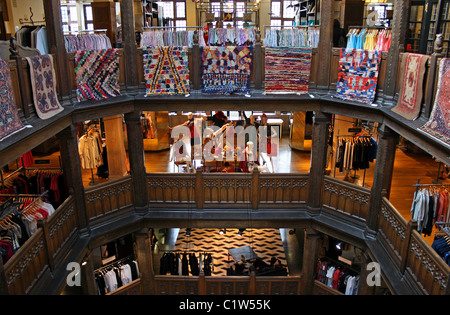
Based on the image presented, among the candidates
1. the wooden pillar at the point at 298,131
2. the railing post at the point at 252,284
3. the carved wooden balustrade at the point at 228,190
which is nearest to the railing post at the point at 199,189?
the carved wooden balustrade at the point at 228,190

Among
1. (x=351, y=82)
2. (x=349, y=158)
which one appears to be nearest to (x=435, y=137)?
(x=351, y=82)

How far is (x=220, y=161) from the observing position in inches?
412

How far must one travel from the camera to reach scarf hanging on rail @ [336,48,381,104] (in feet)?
24.4

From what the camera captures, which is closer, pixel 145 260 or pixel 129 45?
pixel 129 45

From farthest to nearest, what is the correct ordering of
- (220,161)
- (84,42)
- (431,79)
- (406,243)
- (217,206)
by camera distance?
(220,161) → (217,206) → (84,42) → (406,243) → (431,79)

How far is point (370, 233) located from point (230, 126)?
4.46 m

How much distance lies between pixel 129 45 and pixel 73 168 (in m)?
2.76

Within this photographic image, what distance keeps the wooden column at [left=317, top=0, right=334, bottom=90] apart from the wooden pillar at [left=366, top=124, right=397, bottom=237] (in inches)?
63.2

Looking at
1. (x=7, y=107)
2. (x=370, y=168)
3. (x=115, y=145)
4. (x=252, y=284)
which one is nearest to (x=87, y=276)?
(x=252, y=284)

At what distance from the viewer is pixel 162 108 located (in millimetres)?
8547

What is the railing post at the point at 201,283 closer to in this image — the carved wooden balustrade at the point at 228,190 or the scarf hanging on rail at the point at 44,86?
the carved wooden balustrade at the point at 228,190

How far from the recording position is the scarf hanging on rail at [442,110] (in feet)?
17.1

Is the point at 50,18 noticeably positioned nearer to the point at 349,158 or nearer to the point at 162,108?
the point at 162,108

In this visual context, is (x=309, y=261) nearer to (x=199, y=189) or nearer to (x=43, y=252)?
(x=199, y=189)
